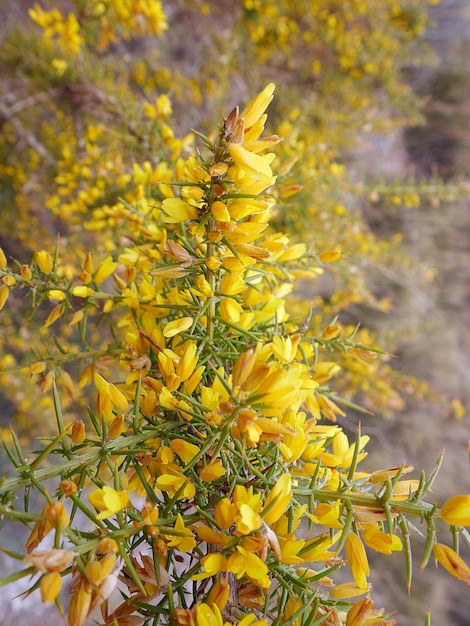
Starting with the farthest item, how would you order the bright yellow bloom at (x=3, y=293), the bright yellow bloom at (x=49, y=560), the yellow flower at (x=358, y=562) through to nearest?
the bright yellow bloom at (x=3, y=293) < the yellow flower at (x=358, y=562) < the bright yellow bloom at (x=49, y=560)

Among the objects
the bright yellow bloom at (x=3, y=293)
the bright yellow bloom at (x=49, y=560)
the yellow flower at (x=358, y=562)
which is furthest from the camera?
the bright yellow bloom at (x=3, y=293)

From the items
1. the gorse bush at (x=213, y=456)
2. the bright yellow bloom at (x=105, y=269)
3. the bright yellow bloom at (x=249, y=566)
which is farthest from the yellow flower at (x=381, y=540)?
→ the bright yellow bloom at (x=105, y=269)

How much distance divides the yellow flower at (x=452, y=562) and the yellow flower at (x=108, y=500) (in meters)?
0.30

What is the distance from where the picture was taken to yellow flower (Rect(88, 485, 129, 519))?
14.4 inches

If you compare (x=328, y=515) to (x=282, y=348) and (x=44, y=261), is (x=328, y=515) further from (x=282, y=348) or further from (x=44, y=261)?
(x=44, y=261)

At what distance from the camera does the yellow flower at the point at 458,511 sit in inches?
13.7

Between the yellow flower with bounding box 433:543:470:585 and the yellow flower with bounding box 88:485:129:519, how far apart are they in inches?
11.7

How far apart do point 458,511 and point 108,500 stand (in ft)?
1.03

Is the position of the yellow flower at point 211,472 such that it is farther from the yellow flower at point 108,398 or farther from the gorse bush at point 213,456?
the yellow flower at point 108,398

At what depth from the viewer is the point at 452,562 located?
358mm

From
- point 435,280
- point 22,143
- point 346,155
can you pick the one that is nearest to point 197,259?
point 22,143

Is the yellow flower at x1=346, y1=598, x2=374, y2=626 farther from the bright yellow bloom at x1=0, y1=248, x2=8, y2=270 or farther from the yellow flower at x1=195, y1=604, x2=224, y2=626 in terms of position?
the bright yellow bloom at x1=0, y1=248, x2=8, y2=270

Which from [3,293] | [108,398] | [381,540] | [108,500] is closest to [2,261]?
[3,293]

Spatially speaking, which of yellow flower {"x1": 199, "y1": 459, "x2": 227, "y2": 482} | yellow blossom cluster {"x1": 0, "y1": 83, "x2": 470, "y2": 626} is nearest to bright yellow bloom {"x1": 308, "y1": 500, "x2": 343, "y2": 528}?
yellow blossom cluster {"x1": 0, "y1": 83, "x2": 470, "y2": 626}
